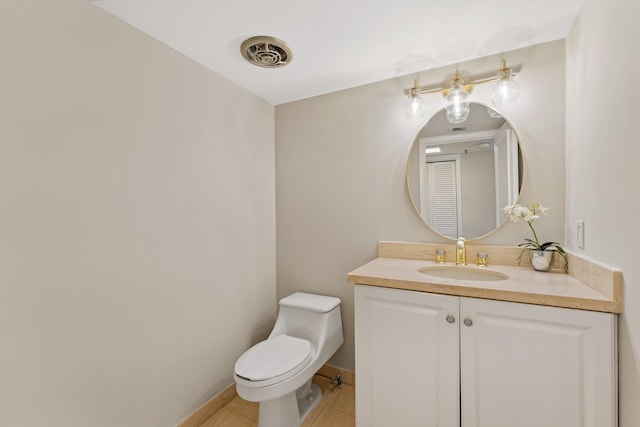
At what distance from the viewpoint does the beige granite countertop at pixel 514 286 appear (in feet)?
3.29

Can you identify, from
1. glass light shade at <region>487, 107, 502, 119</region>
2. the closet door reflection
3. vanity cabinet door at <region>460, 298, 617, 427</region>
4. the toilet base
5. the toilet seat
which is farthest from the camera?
the closet door reflection

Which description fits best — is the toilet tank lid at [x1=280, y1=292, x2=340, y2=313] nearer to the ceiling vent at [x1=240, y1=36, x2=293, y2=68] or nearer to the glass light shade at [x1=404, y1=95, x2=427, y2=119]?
the glass light shade at [x1=404, y1=95, x2=427, y2=119]

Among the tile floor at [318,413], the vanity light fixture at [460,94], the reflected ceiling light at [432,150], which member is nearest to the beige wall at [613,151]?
the vanity light fixture at [460,94]

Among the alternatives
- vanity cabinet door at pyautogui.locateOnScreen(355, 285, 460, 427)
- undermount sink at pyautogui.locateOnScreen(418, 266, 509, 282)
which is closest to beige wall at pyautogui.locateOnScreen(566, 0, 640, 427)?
undermount sink at pyautogui.locateOnScreen(418, 266, 509, 282)

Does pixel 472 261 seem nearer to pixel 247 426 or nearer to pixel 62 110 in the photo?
pixel 247 426

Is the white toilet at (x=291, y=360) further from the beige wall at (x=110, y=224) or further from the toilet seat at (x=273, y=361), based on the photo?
the beige wall at (x=110, y=224)

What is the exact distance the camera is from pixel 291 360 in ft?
4.91

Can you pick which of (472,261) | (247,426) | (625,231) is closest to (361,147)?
(472,261)

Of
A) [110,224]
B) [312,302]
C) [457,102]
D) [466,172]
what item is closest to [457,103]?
[457,102]

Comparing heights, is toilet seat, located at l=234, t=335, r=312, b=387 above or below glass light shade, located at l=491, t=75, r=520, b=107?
below

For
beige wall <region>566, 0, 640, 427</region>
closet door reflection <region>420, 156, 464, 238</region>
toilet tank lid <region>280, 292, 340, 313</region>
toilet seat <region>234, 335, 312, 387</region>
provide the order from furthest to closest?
toilet tank lid <region>280, 292, 340, 313</region>
closet door reflection <region>420, 156, 464, 238</region>
toilet seat <region>234, 335, 312, 387</region>
beige wall <region>566, 0, 640, 427</region>

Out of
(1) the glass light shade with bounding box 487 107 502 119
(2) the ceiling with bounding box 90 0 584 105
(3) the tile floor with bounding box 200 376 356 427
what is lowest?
(3) the tile floor with bounding box 200 376 356 427

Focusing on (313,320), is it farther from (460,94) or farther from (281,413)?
(460,94)

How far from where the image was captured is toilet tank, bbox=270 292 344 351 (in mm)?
1799
